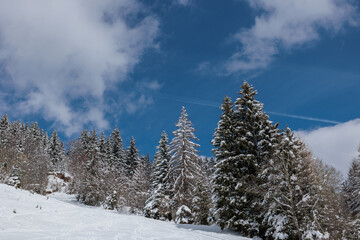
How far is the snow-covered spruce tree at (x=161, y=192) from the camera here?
2928 cm

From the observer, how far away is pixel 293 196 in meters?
16.7

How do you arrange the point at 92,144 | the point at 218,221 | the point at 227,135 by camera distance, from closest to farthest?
the point at 218,221 → the point at 227,135 → the point at 92,144

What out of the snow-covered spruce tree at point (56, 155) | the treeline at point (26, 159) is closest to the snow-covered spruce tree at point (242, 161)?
the treeline at point (26, 159)

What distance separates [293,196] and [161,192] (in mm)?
17897

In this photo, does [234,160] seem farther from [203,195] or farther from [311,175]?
[203,195]

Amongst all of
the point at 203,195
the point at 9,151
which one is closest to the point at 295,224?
the point at 203,195

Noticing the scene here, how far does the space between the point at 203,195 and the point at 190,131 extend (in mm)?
7866

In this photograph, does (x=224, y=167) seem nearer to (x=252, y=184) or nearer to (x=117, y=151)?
(x=252, y=184)

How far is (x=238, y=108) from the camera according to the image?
73.1 feet

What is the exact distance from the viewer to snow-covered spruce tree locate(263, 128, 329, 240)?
15273 mm

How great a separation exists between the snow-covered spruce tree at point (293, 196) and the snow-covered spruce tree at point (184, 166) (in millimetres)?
11923

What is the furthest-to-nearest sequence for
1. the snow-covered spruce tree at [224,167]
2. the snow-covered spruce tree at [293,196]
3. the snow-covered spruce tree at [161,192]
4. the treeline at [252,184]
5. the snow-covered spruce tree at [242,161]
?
1. the snow-covered spruce tree at [161,192]
2. the snow-covered spruce tree at [224,167]
3. the snow-covered spruce tree at [242,161]
4. the treeline at [252,184]
5. the snow-covered spruce tree at [293,196]

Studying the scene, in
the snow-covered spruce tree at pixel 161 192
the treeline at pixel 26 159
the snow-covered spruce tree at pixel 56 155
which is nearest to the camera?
the snow-covered spruce tree at pixel 161 192

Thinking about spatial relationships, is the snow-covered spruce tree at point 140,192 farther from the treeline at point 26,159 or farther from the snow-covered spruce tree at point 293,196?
the snow-covered spruce tree at point 293,196
